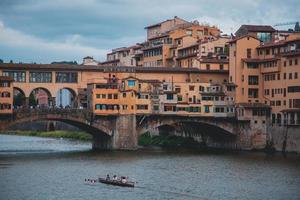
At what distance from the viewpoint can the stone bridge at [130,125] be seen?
90250mm

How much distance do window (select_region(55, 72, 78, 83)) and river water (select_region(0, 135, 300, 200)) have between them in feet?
32.2

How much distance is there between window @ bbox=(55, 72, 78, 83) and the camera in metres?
97.6

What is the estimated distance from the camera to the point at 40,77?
318ft

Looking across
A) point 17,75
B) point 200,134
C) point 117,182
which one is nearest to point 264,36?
point 200,134

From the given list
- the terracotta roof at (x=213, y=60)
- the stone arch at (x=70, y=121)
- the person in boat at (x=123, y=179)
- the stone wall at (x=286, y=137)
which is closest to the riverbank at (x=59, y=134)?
the terracotta roof at (x=213, y=60)

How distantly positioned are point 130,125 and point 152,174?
2506cm

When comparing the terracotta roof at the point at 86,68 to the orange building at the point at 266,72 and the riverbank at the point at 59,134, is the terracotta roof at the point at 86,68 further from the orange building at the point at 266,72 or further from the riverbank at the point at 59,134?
the riverbank at the point at 59,134

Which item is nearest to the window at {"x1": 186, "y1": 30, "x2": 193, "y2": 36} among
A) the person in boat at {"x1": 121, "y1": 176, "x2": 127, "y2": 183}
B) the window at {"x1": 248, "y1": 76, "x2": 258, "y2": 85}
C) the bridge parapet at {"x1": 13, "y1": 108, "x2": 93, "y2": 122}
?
the window at {"x1": 248, "y1": 76, "x2": 258, "y2": 85}

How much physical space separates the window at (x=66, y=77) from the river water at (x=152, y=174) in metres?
9.82

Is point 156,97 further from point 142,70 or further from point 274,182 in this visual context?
point 274,182

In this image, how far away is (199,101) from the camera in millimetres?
98438

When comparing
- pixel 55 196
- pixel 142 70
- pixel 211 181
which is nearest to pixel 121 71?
pixel 142 70

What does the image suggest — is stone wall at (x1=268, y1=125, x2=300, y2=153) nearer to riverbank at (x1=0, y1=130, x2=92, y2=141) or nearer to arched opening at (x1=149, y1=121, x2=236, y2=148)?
arched opening at (x1=149, y1=121, x2=236, y2=148)

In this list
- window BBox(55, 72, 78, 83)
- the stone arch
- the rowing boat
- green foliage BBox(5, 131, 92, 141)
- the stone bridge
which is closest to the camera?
the rowing boat
